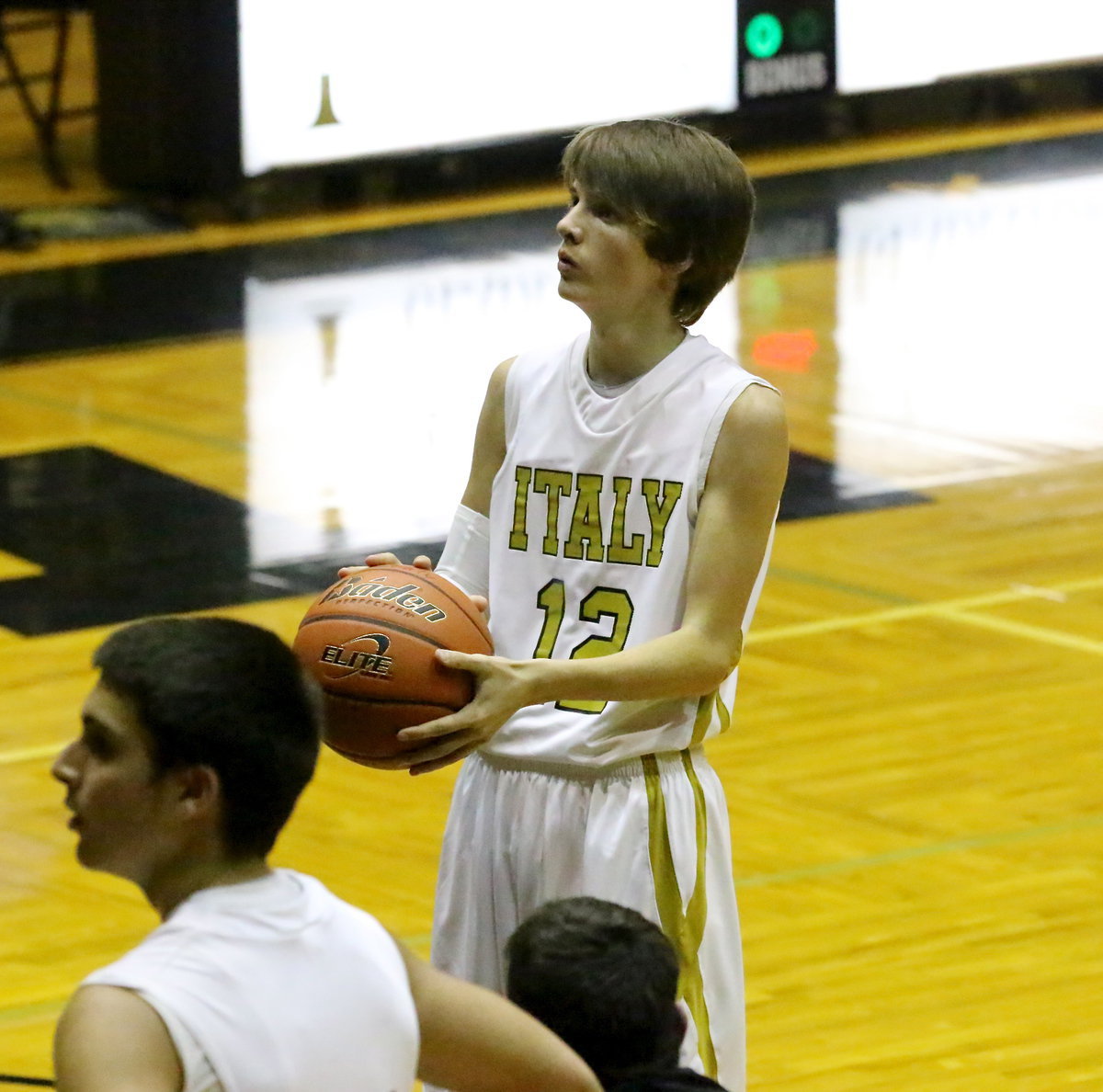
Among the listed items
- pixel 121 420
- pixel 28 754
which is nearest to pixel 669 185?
pixel 28 754

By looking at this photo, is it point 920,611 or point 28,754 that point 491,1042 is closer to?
point 28,754

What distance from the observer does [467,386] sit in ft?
29.9

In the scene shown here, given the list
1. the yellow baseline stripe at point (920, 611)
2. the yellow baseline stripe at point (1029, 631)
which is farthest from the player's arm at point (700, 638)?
the yellow baseline stripe at point (1029, 631)

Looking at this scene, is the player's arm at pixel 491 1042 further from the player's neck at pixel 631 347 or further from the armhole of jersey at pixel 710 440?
the player's neck at pixel 631 347

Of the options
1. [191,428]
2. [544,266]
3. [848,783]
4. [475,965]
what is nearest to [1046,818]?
[848,783]

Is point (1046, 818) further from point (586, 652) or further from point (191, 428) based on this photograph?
point (191, 428)

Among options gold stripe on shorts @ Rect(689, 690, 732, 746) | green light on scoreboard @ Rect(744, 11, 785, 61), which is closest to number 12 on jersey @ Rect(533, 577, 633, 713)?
gold stripe on shorts @ Rect(689, 690, 732, 746)

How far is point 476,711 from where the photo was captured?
8.33ft

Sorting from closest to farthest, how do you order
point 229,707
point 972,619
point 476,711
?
point 229,707 → point 476,711 → point 972,619

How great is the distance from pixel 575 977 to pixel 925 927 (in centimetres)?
229

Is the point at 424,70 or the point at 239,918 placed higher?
the point at 424,70

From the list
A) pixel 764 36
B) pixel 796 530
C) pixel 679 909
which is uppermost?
pixel 764 36

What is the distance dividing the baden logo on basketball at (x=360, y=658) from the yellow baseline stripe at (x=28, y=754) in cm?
272

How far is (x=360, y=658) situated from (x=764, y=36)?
11.4 metres
